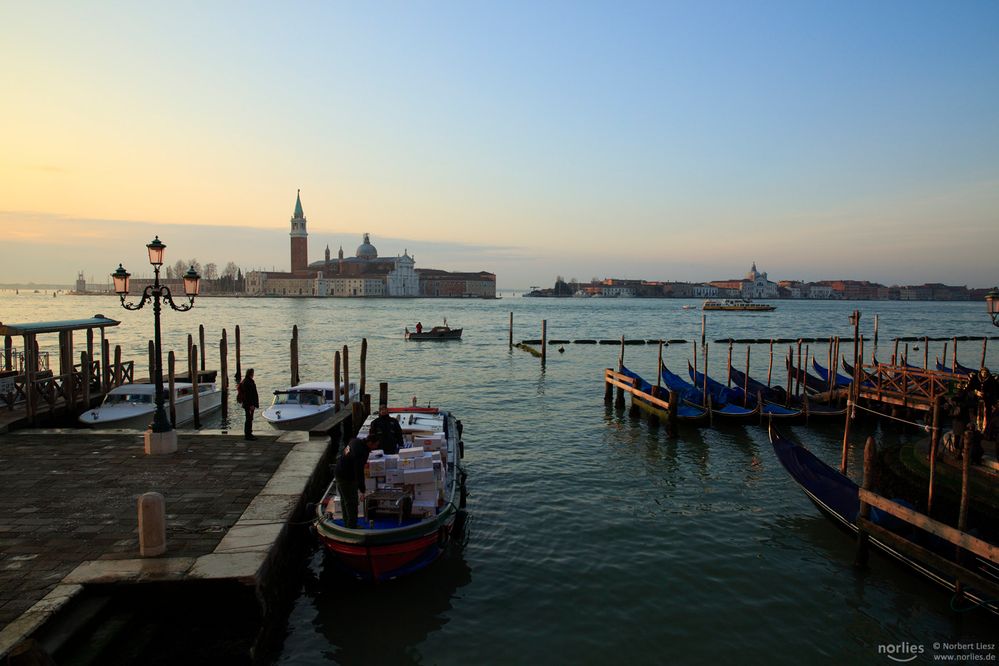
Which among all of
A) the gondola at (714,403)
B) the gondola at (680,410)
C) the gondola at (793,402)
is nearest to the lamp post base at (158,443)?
the gondola at (680,410)

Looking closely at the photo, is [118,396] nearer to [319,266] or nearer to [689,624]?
[689,624]

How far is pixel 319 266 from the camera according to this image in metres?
176

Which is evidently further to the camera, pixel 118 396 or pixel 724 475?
pixel 118 396

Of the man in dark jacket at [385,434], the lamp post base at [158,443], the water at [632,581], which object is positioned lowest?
the water at [632,581]

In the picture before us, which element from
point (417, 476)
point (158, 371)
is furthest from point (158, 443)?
point (417, 476)

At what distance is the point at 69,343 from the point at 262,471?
26.8 feet

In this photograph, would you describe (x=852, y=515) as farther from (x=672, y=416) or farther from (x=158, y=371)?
(x=158, y=371)

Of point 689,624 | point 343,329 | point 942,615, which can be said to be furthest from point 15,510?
point 343,329

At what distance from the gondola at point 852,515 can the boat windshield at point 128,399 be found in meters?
13.8

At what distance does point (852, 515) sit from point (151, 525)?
335 inches

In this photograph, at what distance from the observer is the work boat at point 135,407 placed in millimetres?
14180

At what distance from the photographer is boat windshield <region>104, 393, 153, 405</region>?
598 inches

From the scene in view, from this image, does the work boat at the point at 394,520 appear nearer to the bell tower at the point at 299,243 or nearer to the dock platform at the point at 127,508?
the dock platform at the point at 127,508

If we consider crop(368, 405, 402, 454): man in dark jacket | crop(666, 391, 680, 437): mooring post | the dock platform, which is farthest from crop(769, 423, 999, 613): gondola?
the dock platform
